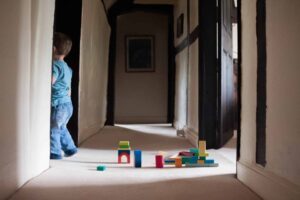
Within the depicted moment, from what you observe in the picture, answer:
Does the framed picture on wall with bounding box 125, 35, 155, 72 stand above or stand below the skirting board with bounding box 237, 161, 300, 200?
above

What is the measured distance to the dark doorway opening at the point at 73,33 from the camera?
3.88 metres

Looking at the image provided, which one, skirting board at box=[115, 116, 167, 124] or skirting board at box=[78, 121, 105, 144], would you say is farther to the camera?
skirting board at box=[115, 116, 167, 124]

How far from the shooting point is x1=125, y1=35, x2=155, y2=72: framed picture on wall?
334 inches

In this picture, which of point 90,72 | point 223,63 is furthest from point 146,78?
point 223,63

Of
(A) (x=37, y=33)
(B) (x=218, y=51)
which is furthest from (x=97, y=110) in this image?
(A) (x=37, y=33)

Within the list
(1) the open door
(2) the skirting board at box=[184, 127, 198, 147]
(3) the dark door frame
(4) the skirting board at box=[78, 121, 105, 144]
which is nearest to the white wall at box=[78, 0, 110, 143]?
(4) the skirting board at box=[78, 121, 105, 144]

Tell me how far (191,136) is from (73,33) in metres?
1.64

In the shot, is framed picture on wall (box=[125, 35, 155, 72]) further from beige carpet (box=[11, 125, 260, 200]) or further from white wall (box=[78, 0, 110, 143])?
beige carpet (box=[11, 125, 260, 200])

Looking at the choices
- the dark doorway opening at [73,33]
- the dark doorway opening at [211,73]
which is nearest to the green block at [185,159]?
the dark doorway opening at [211,73]

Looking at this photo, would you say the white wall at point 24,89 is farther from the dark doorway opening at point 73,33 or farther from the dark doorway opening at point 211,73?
the dark doorway opening at point 211,73

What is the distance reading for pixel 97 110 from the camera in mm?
6059

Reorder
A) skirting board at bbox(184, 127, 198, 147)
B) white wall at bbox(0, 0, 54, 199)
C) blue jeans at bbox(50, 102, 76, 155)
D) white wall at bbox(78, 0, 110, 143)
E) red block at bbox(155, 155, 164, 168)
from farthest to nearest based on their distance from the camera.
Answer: white wall at bbox(78, 0, 110, 143), skirting board at bbox(184, 127, 198, 147), blue jeans at bbox(50, 102, 76, 155), red block at bbox(155, 155, 164, 168), white wall at bbox(0, 0, 54, 199)

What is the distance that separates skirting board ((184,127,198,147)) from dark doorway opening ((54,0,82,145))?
3.80 feet

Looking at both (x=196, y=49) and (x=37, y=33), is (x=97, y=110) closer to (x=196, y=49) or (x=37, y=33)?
(x=196, y=49)
